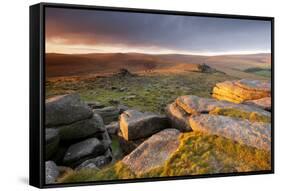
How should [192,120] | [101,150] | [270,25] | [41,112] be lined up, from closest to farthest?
[41,112]
[101,150]
[192,120]
[270,25]

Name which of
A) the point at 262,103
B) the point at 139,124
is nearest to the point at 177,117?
the point at 139,124

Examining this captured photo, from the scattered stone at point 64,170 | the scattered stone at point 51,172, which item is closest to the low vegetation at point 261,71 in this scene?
the scattered stone at point 64,170

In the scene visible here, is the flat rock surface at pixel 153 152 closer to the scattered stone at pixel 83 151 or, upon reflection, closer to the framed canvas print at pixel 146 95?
the framed canvas print at pixel 146 95

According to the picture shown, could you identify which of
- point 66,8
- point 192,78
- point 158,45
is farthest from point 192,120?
point 66,8

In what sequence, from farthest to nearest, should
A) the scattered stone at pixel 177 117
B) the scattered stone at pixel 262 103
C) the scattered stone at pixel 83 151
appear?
1. the scattered stone at pixel 262 103
2. the scattered stone at pixel 177 117
3. the scattered stone at pixel 83 151

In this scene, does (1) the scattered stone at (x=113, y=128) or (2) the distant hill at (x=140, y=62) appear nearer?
(2) the distant hill at (x=140, y=62)

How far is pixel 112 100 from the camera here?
26.6 ft

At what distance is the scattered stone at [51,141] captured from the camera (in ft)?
25.0

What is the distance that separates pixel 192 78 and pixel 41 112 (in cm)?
233

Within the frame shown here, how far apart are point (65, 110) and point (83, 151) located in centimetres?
60

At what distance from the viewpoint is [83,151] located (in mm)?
7938

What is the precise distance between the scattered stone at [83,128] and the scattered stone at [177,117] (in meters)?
1.03

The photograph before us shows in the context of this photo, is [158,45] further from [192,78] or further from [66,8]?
[66,8]

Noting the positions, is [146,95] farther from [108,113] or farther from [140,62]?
[108,113]
